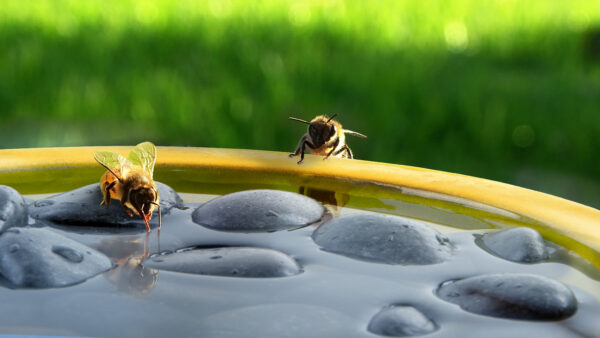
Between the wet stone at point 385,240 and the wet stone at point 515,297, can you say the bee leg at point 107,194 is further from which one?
the wet stone at point 515,297

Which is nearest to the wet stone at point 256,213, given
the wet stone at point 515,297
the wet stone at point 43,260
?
the wet stone at point 43,260

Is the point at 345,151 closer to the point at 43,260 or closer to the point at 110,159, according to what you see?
the point at 110,159

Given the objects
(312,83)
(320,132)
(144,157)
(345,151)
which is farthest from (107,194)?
(312,83)

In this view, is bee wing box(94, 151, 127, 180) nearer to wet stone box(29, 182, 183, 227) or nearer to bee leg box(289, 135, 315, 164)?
wet stone box(29, 182, 183, 227)

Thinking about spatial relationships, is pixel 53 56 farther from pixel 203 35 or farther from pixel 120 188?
pixel 120 188

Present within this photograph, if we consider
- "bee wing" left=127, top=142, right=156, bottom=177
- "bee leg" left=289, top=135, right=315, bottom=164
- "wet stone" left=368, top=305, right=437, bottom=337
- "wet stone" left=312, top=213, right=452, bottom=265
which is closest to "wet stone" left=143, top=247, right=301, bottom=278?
"wet stone" left=312, top=213, right=452, bottom=265

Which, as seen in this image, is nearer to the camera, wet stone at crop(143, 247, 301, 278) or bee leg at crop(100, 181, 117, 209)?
wet stone at crop(143, 247, 301, 278)
